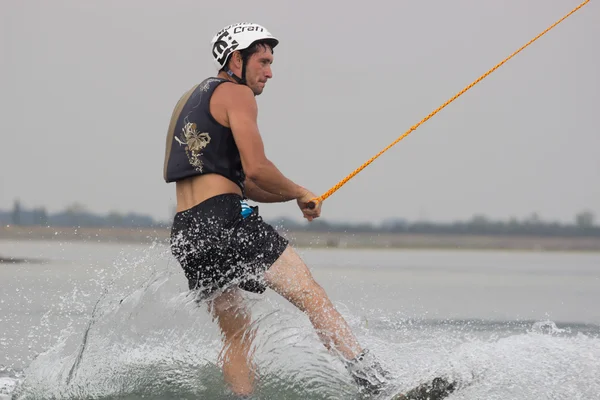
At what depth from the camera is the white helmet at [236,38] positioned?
627 cm

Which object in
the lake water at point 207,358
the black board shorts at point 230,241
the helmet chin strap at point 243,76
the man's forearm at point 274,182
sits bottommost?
the lake water at point 207,358

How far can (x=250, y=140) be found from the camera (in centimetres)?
597

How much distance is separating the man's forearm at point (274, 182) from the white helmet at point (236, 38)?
0.75m

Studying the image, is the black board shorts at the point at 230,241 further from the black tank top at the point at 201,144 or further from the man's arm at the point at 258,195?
the man's arm at the point at 258,195

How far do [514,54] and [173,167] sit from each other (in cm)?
263

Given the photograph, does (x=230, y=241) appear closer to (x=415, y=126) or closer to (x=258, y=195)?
(x=258, y=195)

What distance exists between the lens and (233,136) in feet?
19.9

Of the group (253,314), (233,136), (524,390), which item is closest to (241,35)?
(233,136)

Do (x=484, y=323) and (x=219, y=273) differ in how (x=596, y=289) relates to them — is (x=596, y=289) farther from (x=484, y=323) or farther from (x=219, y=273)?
(x=219, y=273)

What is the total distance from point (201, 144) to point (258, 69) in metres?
0.60

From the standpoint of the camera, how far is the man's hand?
6223 mm

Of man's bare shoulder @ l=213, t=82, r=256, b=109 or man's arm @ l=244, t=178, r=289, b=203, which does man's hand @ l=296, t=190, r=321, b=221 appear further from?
man's bare shoulder @ l=213, t=82, r=256, b=109

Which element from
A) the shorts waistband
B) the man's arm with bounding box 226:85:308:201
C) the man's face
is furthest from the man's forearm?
the man's face

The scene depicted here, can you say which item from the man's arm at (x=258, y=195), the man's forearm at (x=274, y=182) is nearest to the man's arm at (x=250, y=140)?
the man's forearm at (x=274, y=182)
